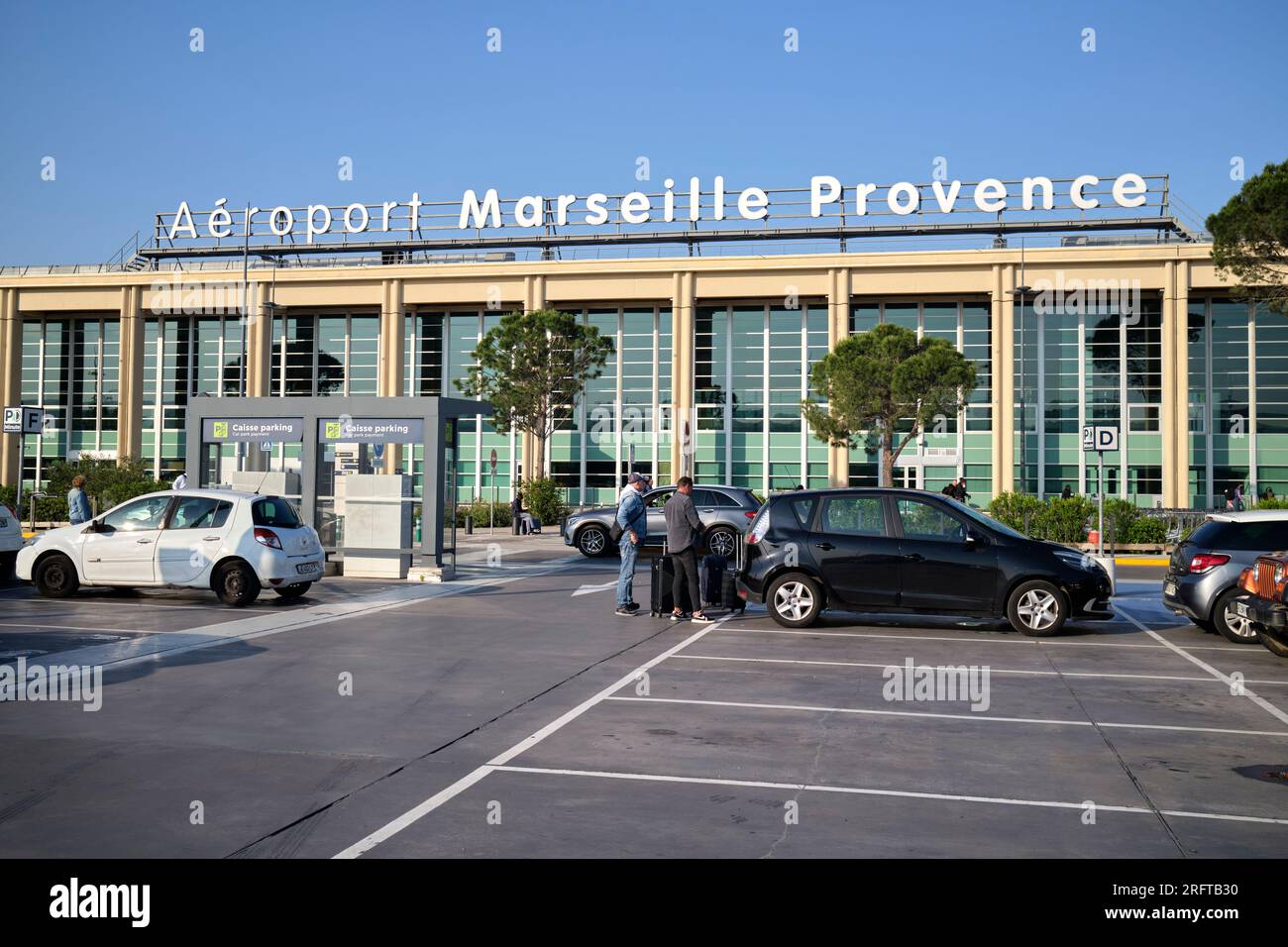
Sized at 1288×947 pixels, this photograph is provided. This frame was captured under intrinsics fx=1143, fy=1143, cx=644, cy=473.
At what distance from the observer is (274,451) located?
60.0 m

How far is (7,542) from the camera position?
18.9m

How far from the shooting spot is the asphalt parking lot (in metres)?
5.65

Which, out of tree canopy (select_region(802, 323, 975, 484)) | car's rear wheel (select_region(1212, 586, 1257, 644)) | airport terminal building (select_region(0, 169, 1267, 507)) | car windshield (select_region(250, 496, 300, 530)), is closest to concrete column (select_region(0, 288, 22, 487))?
airport terminal building (select_region(0, 169, 1267, 507))

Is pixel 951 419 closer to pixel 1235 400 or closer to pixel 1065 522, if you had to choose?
pixel 1235 400

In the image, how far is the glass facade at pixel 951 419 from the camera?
164 feet

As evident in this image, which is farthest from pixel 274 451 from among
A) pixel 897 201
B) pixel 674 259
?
pixel 897 201

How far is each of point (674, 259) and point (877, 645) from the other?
40.5 m

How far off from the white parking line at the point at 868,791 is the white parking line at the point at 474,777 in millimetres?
251

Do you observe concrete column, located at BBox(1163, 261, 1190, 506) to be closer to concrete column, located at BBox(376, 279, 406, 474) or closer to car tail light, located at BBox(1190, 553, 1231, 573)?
concrete column, located at BBox(376, 279, 406, 474)

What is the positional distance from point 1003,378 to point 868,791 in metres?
46.0

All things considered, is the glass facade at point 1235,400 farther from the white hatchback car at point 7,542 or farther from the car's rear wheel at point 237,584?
the white hatchback car at point 7,542

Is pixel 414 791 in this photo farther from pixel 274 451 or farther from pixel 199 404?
pixel 274 451

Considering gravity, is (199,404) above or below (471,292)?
below

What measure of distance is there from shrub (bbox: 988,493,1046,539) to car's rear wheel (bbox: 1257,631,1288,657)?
16.7 m
